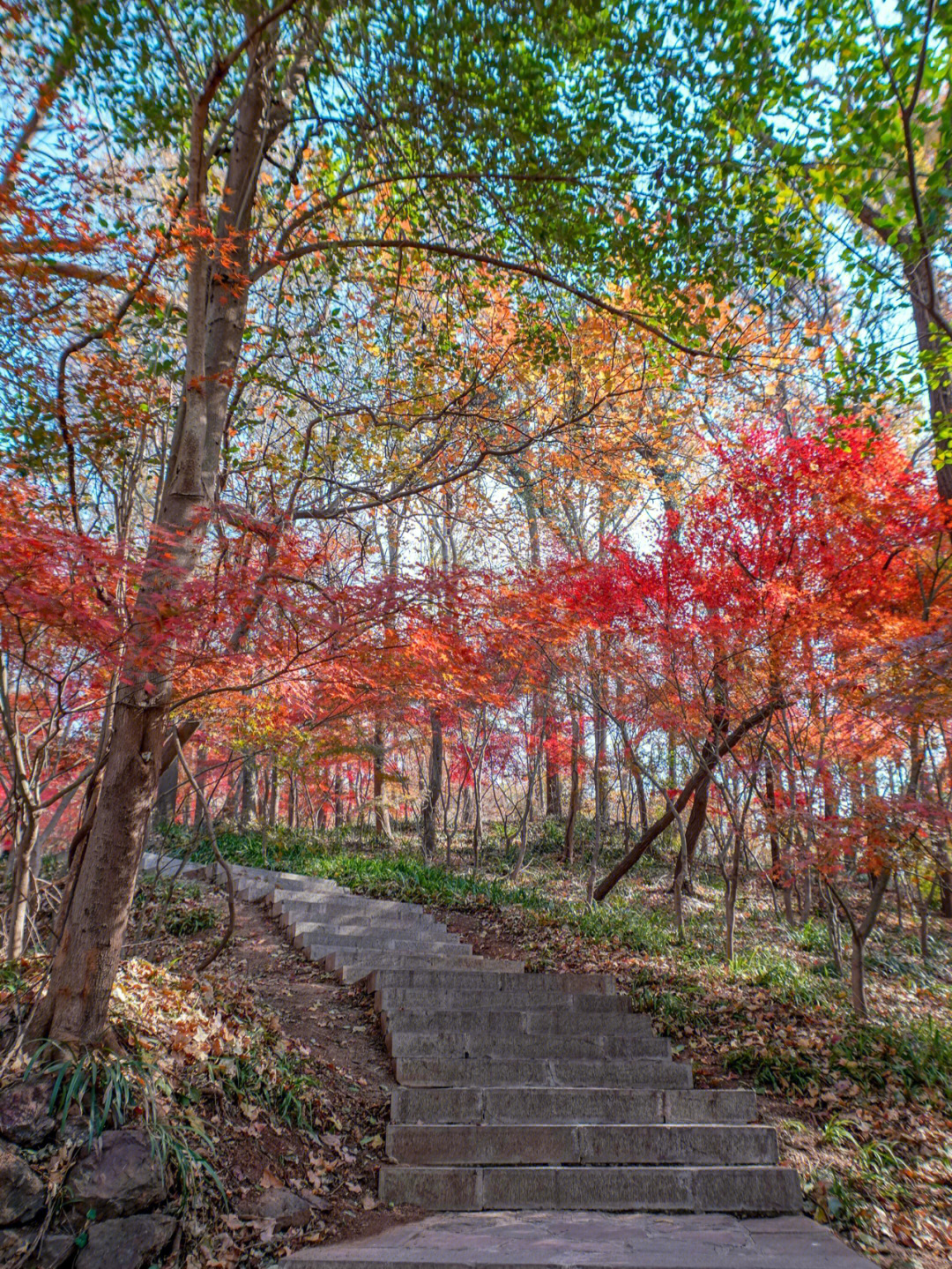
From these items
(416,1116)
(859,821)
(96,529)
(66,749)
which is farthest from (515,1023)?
(96,529)

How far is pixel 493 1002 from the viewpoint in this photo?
588cm

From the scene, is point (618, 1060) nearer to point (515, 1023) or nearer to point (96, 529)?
point (515, 1023)

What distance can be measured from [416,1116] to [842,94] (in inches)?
280

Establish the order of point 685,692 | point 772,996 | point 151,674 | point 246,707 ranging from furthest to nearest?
point 685,692 < point 246,707 < point 772,996 < point 151,674

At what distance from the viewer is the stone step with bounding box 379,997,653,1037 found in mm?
5285

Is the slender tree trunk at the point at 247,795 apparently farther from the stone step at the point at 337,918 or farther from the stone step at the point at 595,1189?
the stone step at the point at 595,1189

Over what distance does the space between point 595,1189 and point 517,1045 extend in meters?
1.39

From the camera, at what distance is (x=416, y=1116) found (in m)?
4.37

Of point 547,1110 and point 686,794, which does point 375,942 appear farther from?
point 686,794

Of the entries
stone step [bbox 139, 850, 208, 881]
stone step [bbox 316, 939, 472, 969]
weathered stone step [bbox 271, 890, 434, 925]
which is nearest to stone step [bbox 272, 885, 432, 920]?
weathered stone step [bbox 271, 890, 434, 925]

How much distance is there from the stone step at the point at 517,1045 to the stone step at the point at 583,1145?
0.84 m

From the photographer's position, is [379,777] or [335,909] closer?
[335,909]

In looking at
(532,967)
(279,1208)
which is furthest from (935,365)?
(279,1208)

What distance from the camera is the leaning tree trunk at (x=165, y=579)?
12.3 feet
